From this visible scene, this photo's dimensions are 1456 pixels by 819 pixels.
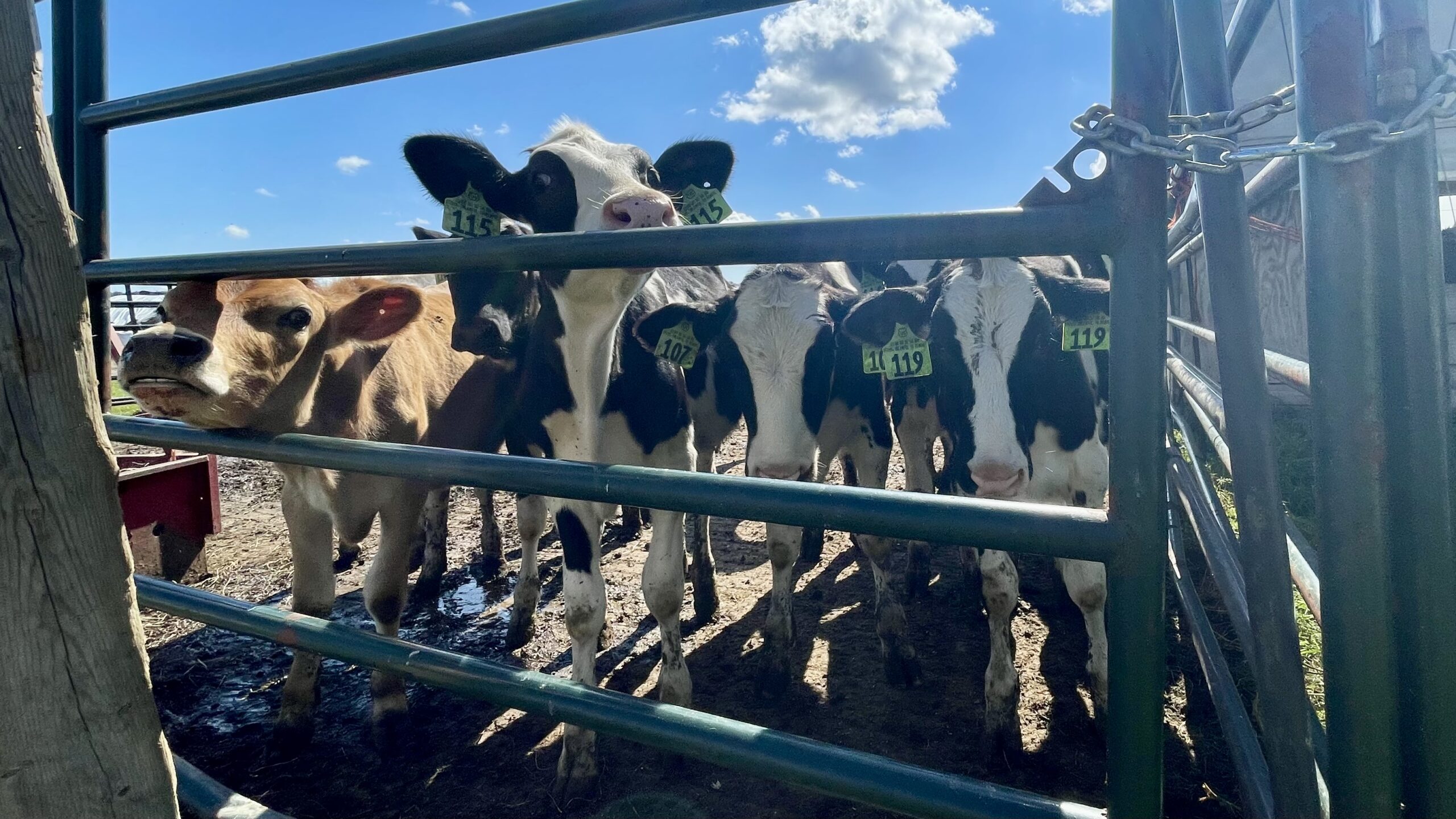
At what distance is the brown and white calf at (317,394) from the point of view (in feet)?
7.11

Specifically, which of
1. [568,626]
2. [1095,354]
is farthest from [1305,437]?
[568,626]

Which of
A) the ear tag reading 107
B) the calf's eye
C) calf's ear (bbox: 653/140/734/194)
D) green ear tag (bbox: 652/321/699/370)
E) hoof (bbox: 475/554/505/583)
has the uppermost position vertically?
calf's ear (bbox: 653/140/734/194)

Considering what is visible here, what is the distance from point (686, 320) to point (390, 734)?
82.0 inches

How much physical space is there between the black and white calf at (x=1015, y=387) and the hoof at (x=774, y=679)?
0.90 m

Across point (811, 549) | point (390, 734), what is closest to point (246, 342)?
point (390, 734)

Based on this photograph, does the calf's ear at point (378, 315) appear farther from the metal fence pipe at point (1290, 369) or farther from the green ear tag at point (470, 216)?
the metal fence pipe at point (1290, 369)

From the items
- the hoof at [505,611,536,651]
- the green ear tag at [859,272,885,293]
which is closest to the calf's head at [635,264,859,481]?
the green ear tag at [859,272,885,293]

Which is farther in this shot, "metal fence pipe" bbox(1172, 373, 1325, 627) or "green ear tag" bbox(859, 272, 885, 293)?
"green ear tag" bbox(859, 272, 885, 293)

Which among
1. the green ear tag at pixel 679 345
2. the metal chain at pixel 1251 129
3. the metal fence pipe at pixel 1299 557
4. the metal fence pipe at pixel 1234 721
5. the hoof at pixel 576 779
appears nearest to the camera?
the metal chain at pixel 1251 129

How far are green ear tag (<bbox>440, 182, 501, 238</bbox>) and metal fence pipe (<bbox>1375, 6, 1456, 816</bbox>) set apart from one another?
222 centimetres

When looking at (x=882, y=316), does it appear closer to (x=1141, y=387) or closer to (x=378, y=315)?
(x=378, y=315)

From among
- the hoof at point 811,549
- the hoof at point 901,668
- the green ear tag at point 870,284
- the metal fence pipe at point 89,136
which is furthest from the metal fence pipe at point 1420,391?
the hoof at point 811,549

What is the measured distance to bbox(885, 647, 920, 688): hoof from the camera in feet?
11.6

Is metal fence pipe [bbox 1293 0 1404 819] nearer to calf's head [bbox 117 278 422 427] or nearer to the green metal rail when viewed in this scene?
the green metal rail
